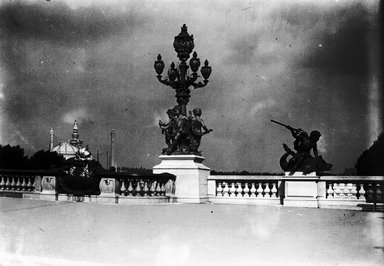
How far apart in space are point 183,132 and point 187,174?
1.63 m

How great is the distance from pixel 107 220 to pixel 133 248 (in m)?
3.38

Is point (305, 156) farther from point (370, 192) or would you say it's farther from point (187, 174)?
point (187, 174)

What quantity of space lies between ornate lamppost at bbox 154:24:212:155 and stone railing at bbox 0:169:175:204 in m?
2.07

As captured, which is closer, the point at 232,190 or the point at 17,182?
the point at 17,182

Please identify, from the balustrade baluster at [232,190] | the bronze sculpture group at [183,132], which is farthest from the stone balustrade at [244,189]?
the bronze sculpture group at [183,132]

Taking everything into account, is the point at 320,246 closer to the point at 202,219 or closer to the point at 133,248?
the point at 133,248

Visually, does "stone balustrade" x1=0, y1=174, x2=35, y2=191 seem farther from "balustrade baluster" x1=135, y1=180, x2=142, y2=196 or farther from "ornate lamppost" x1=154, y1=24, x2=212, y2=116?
"ornate lamppost" x1=154, y1=24, x2=212, y2=116

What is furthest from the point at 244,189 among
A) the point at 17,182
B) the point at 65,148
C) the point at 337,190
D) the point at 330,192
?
the point at 65,148

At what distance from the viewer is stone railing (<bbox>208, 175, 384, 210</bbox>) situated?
626 inches

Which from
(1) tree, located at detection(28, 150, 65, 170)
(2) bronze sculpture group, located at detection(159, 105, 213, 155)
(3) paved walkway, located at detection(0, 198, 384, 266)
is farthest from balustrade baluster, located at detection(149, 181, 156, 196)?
(1) tree, located at detection(28, 150, 65, 170)

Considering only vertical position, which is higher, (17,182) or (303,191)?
(17,182)

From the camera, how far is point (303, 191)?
17.0 meters

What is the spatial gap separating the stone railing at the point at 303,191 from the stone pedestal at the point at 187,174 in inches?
25.9

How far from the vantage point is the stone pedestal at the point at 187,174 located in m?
18.0
